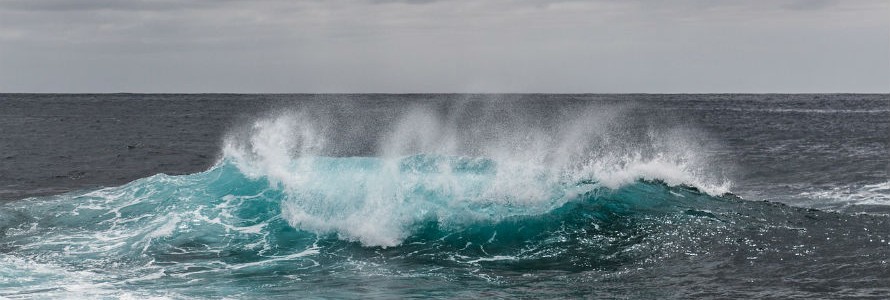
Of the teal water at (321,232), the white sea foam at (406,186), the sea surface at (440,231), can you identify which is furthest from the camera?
the white sea foam at (406,186)

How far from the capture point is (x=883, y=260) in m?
17.9

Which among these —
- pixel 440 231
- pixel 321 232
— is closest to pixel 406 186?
pixel 440 231

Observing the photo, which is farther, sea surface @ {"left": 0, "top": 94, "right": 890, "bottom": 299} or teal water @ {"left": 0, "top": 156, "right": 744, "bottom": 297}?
teal water @ {"left": 0, "top": 156, "right": 744, "bottom": 297}

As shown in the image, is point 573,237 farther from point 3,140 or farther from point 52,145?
point 3,140

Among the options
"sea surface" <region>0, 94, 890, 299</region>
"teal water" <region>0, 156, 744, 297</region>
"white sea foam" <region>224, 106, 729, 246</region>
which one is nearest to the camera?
"sea surface" <region>0, 94, 890, 299</region>

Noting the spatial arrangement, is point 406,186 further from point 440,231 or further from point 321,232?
point 321,232

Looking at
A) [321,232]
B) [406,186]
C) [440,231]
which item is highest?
[406,186]

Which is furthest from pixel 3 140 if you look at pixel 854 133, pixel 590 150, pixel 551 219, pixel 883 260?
pixel 854 133

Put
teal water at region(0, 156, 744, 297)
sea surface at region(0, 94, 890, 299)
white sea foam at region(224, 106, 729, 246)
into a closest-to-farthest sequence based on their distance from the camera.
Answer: sea surface at region(0, 94, 890, 299), teal water at region(0, 156, 744, 297), white sea foam at region(224, 106, 729, 246)

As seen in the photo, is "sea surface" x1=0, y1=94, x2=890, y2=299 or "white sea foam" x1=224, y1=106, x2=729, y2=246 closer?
"sea surface" x1=0, y1=94, x2=890, y2=299

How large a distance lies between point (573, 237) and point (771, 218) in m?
5.14

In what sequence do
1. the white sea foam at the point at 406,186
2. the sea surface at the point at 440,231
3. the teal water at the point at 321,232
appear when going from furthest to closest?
the white sea foam at the point at 406,186 < the teal water at the point at 321,232 < the sea surface at the point at 440,231

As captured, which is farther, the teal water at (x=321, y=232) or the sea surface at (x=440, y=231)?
the teal water at (x=321, y=232)

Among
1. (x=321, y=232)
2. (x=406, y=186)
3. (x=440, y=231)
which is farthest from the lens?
(x=406, y=186)
